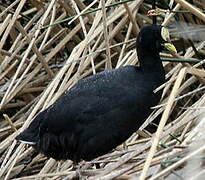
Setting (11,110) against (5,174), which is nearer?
(5,174)

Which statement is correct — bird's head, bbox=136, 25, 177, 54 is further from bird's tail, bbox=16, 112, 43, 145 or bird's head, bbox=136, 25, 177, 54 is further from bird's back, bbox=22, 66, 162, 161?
bird's tail, bbox=16, 112, 43, 145

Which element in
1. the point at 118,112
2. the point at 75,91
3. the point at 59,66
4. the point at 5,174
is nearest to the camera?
the point at 118,112

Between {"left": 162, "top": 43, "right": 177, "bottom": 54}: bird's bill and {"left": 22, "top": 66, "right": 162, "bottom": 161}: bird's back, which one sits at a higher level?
{"left": 162, "top": 43, "right": 177, "bottom": 54}: bird's bill

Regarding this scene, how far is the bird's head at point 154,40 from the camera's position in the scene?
2635 millimetres

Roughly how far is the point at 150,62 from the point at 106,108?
0.29 meters

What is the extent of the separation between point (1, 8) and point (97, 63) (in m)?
0.61

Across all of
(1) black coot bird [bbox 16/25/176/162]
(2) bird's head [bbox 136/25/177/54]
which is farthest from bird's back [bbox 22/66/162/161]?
(2) bird's head [bbox 136/25/177/54]

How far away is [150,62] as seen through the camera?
2684mm

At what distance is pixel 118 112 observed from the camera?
2.55m

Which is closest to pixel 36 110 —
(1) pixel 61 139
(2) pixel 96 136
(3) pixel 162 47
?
(1) pixel 61 139

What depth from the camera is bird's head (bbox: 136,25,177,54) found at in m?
2.63

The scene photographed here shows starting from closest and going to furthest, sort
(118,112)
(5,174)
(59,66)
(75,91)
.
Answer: (118,112)
(75,91)
(5,174)
(59,66)

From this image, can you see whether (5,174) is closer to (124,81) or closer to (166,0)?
(124,81)

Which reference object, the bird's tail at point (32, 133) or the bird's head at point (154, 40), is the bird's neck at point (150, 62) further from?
the bird's tail at point (32, 133)
